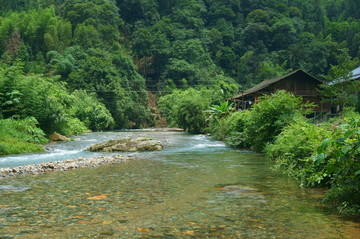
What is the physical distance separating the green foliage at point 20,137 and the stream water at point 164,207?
24.3 ft

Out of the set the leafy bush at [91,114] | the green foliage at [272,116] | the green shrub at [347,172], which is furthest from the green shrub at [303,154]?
the leafy bush at [91,114]

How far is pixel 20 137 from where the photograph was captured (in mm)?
19281

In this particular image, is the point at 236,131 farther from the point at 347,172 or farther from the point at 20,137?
the point at 347,172

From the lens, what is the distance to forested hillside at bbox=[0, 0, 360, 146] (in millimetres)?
52406

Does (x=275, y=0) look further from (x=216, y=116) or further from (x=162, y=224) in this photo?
(x=162, y=224)

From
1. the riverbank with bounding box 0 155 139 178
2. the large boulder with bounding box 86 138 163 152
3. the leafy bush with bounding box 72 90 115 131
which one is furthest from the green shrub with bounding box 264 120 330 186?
the leafy bush with bounding box 72 90 115 131

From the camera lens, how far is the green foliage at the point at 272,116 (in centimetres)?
1656

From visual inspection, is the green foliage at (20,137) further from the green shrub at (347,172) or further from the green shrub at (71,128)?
the green shrub at (347,172)

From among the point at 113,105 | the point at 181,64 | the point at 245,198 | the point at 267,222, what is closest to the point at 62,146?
the point at 245,198

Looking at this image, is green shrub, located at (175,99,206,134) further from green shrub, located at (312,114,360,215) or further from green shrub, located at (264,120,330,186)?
green shrub, located at (312,114,360,215)

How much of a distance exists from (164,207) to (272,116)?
11.5 meters

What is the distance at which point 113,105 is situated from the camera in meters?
51.8

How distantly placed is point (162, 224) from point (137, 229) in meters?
0.44

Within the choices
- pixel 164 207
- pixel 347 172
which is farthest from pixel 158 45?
pixel 347 172
